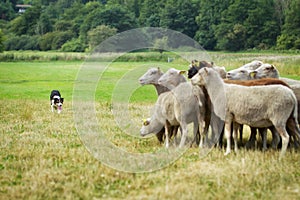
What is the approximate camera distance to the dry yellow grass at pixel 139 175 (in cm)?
659

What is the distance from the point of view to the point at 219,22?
61.6 m

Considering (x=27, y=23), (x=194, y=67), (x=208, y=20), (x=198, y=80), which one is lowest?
(x=198, y=80)

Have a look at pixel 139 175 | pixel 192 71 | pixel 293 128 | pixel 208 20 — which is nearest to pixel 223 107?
pixel 293 128

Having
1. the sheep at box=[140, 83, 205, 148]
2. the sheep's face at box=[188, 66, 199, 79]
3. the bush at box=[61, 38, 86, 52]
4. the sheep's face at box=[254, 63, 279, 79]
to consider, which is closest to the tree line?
the bush at box=[61, 38, 86, 52]

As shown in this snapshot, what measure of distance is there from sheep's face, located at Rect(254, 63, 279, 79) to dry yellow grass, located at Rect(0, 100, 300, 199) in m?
2.56

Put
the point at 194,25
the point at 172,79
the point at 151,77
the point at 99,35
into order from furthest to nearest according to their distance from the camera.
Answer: the point at 194,25, the point at 99,35, the point at 151,77, the point at 172,79

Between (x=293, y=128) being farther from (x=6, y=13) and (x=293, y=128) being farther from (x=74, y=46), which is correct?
(x=6, y=13)

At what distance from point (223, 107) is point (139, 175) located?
254 cm

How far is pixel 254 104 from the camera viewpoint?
28.2ft

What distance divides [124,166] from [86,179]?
2.97 feet

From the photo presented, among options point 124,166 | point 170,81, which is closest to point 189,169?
point 124,166

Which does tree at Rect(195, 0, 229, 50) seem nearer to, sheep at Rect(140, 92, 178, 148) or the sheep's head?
sheep at Rect(140, 92, 178, 148)

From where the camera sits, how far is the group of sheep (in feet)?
27.7

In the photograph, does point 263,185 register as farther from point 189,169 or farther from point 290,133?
point 290,133
